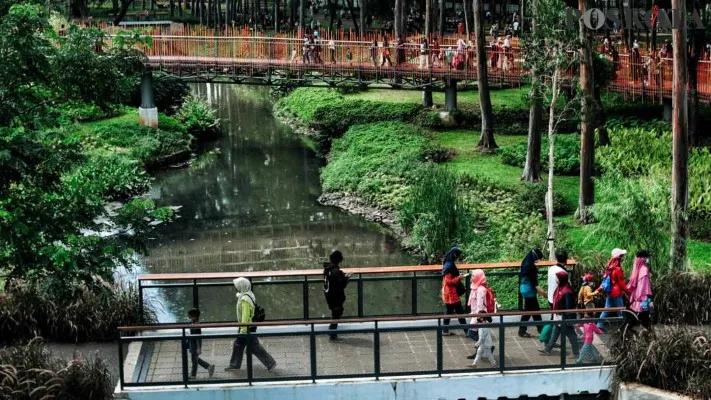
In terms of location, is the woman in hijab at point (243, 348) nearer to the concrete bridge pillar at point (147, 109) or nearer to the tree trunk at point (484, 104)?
the tree trunk at point (484, 104)

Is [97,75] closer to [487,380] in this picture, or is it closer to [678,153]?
[487,380]

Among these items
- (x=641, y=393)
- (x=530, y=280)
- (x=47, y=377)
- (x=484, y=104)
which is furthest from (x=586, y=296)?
(x=484, y=104)

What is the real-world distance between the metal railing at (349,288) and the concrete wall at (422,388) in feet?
7.17

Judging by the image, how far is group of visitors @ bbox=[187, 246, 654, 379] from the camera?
575 inches

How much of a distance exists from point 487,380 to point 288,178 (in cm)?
2297

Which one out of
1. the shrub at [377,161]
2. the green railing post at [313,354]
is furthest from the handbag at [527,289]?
the shrub at [377,161]

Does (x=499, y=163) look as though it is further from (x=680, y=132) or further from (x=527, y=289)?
(x=527, y=289)

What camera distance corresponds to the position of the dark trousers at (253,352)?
14.4m

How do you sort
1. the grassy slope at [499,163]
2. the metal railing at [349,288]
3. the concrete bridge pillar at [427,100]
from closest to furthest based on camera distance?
1. the metal railing at [349,288]
2. the grassy slope at [499,163]
3. the concrete bridge pillar at [427,100]

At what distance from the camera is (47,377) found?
13852mm

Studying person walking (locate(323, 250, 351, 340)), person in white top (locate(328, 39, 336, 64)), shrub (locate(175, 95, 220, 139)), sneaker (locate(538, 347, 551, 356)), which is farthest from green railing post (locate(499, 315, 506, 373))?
shrub (locate(175, 95, 220, 139))

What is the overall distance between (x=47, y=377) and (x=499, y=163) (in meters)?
22.3

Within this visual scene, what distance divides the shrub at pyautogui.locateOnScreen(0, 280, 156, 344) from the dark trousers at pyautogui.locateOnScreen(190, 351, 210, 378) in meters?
2.36

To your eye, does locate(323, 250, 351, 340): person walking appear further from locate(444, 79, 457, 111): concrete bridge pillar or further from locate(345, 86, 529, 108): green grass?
locate(345, 86, 529, 108): green grass
